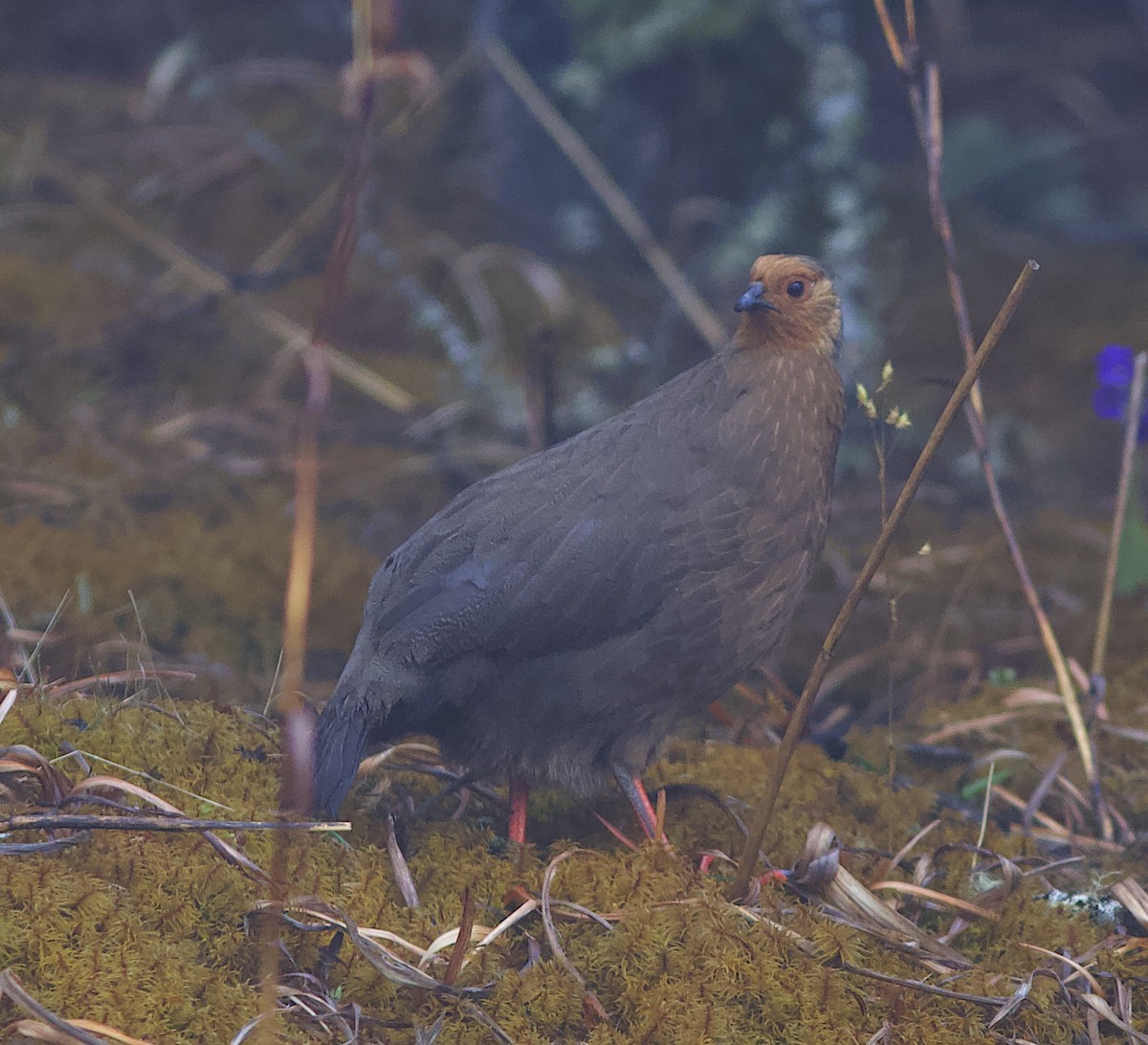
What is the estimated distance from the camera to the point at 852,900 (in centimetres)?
234

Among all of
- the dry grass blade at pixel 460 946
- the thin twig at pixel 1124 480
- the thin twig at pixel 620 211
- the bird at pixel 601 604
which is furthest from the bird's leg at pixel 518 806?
the thin twig at pixel 620 211

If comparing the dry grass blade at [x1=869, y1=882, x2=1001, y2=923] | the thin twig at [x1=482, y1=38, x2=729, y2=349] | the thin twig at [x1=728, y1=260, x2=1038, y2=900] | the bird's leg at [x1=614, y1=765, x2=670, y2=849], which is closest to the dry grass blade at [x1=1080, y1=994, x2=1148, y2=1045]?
the dry grass blade at [x1=869, y1=882, x2=1001, y2=923]

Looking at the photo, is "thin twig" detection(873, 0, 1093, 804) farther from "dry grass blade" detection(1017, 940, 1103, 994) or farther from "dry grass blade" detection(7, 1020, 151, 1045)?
"dry grass blade" detection(7, 1020, 151, 1045)

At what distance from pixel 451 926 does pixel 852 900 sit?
0.73 m

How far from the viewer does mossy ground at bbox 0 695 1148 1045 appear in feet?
6.40

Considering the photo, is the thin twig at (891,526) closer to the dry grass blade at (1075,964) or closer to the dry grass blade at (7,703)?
the dry grass blade at (1075,964)

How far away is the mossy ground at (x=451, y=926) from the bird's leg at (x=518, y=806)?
40 mm

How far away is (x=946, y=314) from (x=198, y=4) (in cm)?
451

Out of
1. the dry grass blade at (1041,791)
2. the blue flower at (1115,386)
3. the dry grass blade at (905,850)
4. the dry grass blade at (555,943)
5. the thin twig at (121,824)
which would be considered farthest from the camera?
the blue flower at (1115,386)

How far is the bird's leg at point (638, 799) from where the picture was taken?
2.60 m

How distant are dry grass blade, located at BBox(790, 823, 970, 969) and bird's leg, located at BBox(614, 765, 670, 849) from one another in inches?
12.8

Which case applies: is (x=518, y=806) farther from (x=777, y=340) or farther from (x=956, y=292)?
(x=956, y=292)

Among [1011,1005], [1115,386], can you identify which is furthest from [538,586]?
[1115,386]

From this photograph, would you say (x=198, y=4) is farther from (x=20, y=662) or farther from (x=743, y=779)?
(x=743, y=779)
